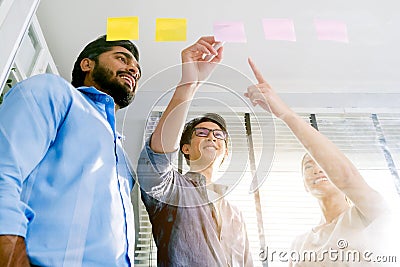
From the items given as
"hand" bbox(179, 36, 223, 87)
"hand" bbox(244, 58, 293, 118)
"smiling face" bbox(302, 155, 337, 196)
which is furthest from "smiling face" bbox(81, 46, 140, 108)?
"smiling face" bbox(302, 155, 337, 196)

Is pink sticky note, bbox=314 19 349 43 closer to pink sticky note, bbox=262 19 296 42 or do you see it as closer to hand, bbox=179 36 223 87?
pink sticky note, bbox=262 19 296 42

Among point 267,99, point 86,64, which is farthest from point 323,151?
point 86,64

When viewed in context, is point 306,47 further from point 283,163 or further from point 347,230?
point 347,230

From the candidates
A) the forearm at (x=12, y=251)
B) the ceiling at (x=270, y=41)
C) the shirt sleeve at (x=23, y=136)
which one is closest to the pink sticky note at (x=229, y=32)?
the ceiling at (x=270, y=41)

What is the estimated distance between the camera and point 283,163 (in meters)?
0.81

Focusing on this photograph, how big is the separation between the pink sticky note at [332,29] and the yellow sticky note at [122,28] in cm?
37

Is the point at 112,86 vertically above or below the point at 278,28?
below

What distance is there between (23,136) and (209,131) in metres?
0.39

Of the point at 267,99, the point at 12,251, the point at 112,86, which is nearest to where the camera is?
the point at 12,251

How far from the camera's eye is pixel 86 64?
801 millimetres

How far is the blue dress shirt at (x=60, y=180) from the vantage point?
0.51m

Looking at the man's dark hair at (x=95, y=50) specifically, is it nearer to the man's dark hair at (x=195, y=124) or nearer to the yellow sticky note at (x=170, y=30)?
the yellow sticky note at (x=170, y=30)

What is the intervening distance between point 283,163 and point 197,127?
0.18 metres

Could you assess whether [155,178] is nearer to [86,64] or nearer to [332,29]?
[86,64]
